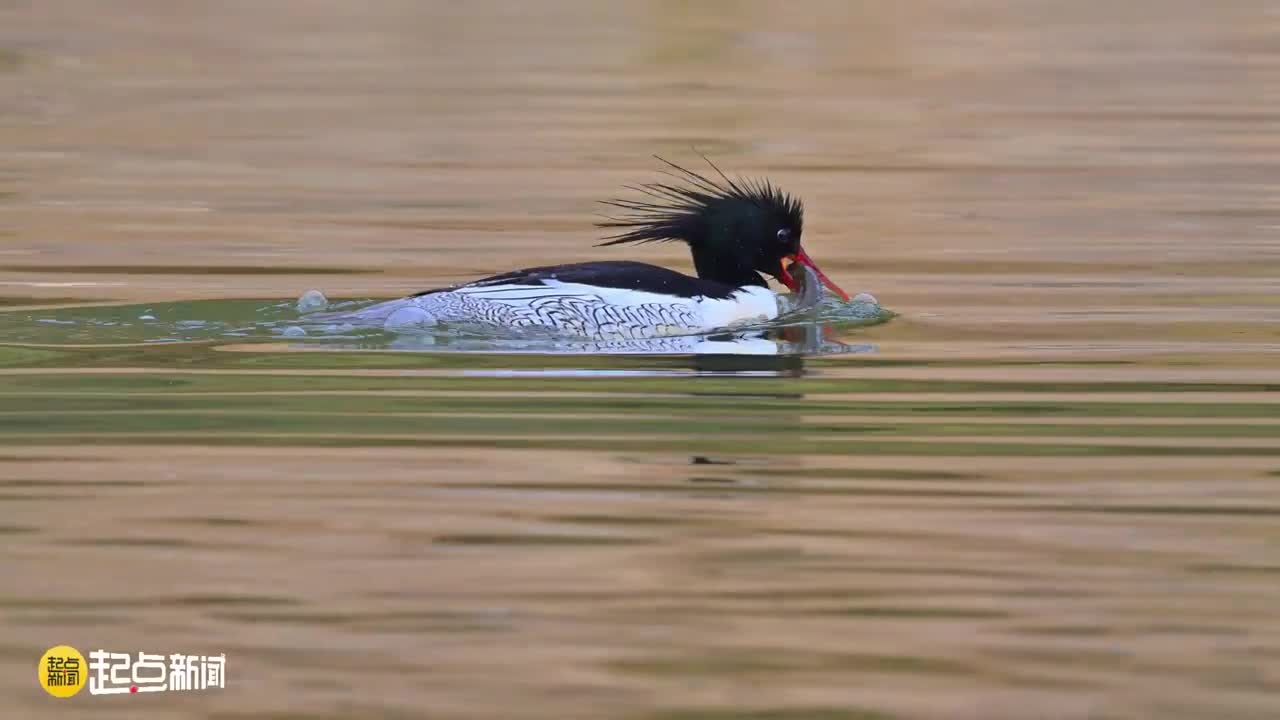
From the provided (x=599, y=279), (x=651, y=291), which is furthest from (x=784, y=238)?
(x=599, y=279)

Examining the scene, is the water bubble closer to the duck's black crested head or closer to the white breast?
the white breast

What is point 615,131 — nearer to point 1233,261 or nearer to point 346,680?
point 1233,261

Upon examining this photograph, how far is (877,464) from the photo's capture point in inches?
337

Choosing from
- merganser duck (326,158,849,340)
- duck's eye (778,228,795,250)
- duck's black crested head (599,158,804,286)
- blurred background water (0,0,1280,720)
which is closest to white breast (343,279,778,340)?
merganser duck (326,158,849,340)

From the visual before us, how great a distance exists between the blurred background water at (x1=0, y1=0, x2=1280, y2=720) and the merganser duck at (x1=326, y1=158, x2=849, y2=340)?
1.12 ft

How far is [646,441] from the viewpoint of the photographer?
8977mm

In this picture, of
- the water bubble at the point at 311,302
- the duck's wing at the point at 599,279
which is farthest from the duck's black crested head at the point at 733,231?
the water bubble at the point at 311,302

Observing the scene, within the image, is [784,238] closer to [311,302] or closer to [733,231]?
[733,231]

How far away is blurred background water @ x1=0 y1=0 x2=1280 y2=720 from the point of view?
6359 mm

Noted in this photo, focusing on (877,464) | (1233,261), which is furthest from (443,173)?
(877,464)

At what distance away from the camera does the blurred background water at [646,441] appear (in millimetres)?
6359

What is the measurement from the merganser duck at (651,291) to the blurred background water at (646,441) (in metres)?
0.34

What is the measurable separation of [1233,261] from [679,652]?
8.73 m

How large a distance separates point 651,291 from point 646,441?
109 inches
